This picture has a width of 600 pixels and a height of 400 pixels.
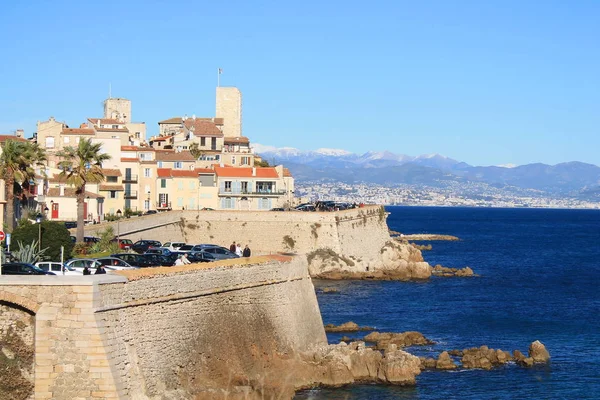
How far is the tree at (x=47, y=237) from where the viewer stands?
5269 cm

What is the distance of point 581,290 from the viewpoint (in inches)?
3184

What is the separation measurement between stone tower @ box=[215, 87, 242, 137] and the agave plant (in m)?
81.5

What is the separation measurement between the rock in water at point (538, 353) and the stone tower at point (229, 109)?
293 ft

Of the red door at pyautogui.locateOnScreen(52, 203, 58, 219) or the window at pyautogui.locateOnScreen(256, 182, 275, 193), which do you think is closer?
the red door at pyautogui.locateOnScreen(52, 203, 58, 219)

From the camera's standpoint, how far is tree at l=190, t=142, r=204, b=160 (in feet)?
355

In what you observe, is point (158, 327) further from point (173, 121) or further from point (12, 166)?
point (173, 121)

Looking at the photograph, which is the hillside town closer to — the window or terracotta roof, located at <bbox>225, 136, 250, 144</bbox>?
the window

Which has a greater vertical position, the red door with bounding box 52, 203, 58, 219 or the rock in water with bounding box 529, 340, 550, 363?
the red door with bounding box 52, 203, 58, 219

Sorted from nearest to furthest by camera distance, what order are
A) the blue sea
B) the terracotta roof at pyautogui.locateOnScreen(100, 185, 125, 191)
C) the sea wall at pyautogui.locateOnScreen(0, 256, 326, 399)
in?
the sea wall at pyautogui.locateOnScreen(0, 256, 326, 399) < the blue sea < the terracotta roof at pyautogui.locateOnScreen(100, 185, 125, 191)

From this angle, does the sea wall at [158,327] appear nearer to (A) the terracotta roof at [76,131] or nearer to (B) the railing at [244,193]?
(B) the railing at [244,193]

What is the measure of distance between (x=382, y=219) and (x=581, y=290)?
2130 centimetres

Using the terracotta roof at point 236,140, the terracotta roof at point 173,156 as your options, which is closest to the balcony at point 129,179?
the terracotta roof at point 173,156

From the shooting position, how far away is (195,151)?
109000 mm

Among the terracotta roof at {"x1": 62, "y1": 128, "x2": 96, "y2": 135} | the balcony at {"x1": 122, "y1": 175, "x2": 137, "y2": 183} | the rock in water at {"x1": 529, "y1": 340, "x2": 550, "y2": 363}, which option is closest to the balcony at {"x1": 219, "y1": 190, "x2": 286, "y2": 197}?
the balcony at {"x1": 122, "y1": 175, "x2": 137, "y2": 183}
